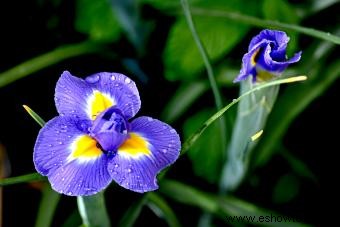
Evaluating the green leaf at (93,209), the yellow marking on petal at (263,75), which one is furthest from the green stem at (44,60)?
the yellow marking on petal at (263,75)

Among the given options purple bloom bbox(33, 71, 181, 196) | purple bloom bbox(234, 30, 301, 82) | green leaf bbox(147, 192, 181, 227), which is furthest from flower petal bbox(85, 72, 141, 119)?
green leaf bbox(147, 192, 181, 227)

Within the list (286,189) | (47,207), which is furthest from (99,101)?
(286,189)

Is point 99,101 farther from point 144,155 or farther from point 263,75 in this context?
point 263,75

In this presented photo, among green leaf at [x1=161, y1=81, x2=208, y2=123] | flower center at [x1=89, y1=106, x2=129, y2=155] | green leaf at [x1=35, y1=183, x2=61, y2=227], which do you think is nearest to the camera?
flower center at [x1=89, y1=106, x2=129, y2=155]

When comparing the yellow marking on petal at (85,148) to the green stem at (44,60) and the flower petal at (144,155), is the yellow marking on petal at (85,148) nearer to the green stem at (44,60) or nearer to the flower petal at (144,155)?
the flower petal at (144,155)

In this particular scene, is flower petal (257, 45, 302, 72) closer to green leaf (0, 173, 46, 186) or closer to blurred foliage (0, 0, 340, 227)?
blurred foliage (0, 0, 340, 227)
